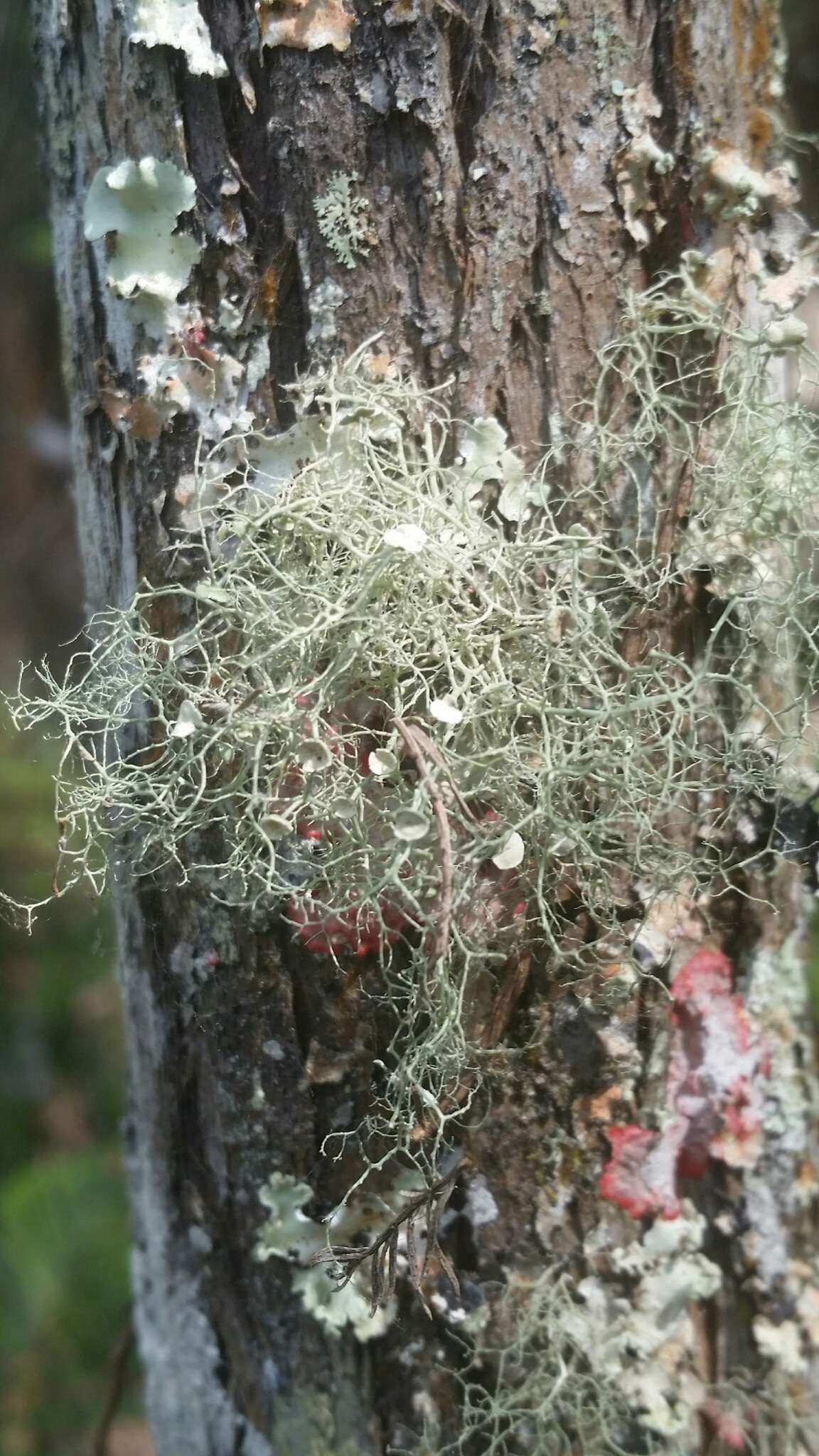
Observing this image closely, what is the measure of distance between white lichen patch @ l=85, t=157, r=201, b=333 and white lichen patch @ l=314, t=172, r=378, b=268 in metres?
0.11

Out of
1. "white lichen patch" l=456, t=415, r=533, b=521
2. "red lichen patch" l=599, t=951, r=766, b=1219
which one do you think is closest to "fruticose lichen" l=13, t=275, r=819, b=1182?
"white lichen patch" l=456, t=415, r=533, b=521

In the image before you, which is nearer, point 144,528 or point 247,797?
point 247,797

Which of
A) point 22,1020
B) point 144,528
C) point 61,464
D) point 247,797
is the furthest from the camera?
point 61,464

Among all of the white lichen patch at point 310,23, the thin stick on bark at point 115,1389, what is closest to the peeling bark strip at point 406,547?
the white lichen patch at point 310,23

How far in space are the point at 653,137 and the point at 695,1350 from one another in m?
1.04

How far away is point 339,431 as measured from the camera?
793 millimetres

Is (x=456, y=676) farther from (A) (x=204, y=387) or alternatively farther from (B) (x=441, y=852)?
(A) (x=204, y=387)

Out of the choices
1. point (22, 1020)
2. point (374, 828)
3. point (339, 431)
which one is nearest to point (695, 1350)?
point (374, 828)

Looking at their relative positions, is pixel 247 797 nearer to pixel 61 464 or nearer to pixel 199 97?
pixel 199 97

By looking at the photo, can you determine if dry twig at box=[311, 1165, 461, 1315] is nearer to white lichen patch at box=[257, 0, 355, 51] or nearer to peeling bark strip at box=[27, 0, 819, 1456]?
peeling bark strip at box=[27, 0, 819, 1456]

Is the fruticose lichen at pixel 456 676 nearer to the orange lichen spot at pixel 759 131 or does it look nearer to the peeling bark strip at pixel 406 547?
the peeling bark strip at pixel 406 547

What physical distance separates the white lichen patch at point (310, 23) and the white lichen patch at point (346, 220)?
0.09 meters

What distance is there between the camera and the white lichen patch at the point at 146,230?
81 centimetres

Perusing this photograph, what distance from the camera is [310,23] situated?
0.77 meters
